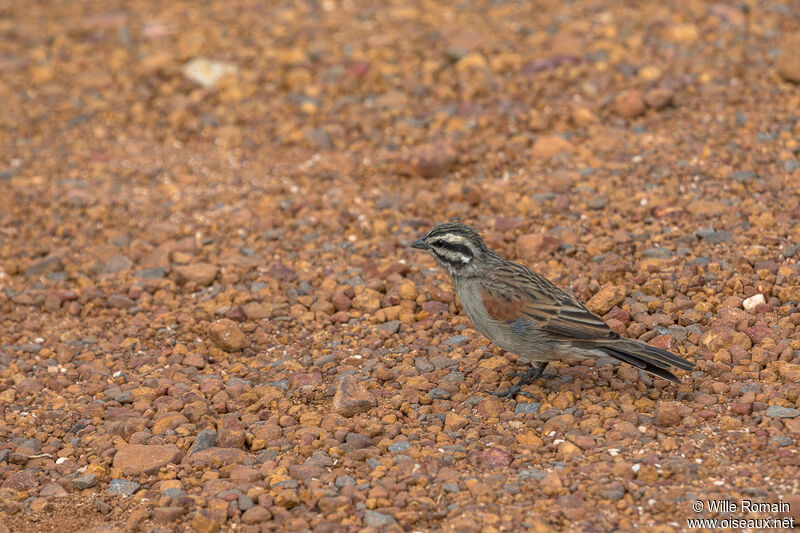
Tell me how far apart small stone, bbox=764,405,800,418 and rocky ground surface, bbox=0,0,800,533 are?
1.1 inches

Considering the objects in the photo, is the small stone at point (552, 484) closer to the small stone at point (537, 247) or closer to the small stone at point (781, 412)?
the small stone at point (781, 412)

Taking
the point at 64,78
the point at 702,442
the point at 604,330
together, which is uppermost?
the point at 64,78

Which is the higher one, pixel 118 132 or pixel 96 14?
pixel 96 14

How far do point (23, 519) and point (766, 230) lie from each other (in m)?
7.08

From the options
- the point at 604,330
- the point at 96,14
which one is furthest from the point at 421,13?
the point at 604,330

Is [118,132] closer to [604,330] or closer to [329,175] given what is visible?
[329,175]

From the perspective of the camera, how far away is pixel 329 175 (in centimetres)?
1130

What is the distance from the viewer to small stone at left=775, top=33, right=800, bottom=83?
1131cm

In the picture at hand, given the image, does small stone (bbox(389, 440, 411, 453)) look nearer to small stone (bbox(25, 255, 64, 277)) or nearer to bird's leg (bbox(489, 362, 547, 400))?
bird's leg (bbox(489, 362, 547, 400))

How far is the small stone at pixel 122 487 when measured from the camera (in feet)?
21.6

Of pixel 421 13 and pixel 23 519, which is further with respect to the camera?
pixel 421 13

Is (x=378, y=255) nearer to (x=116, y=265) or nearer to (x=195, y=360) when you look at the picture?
(x=195, y=360)

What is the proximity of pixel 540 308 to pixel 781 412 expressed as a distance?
1.93m

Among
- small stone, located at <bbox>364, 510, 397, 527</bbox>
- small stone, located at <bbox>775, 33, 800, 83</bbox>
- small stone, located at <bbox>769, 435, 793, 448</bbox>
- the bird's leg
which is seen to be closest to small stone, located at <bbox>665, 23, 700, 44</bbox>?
small stone, located at <bbox>775, 33, 800, 83</bbox>
